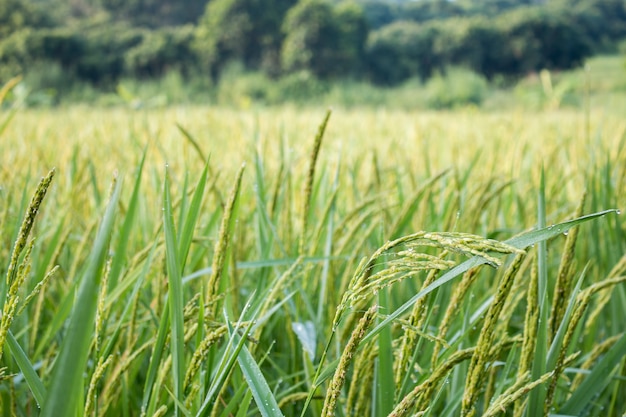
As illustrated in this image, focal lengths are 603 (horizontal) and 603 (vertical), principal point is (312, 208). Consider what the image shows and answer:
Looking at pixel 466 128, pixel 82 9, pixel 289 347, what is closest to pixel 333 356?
pixel 289 347

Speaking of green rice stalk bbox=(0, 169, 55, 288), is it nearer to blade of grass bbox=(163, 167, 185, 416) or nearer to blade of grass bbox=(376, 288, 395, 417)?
blade of grass bbox=(163, 167, 185, 416)

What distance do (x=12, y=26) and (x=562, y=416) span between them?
53.7ft

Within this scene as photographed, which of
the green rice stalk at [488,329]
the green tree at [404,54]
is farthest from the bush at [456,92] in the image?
the green rice stalk at [488,329]

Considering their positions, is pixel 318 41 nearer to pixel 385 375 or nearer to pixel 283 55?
pixel 283 55

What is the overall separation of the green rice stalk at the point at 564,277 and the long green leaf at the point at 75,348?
330 millimetres

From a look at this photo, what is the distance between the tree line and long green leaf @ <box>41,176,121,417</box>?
1219cm

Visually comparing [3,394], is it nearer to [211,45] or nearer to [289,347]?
[289,347]

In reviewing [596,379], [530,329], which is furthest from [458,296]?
[596,379]

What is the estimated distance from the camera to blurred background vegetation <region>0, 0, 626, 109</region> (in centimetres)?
1094

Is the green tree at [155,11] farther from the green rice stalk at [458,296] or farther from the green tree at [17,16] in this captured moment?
the green rice stalk at [458,296]

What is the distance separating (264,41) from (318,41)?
61.5 inches

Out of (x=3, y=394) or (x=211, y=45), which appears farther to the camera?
(x=211, y=45)

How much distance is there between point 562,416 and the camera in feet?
1.48

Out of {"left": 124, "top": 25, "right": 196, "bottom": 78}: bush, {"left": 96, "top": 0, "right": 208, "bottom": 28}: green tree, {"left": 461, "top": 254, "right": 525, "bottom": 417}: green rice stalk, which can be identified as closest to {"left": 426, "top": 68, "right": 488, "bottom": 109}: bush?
{"left": 124, "top": 25, "right": 196, "bottom": 78}: bush
